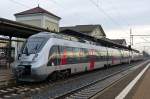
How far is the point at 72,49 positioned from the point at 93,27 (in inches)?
2766

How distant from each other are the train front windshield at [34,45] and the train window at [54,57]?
0.71m

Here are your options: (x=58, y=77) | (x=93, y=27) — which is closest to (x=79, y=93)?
→ (x=58, y=77)

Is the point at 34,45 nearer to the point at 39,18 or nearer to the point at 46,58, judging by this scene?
the point at 46,58

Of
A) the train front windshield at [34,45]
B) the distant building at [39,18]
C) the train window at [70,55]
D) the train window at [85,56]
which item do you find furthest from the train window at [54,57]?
the distant building at [39,18]

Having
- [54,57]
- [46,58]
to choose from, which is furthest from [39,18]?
[46,58]

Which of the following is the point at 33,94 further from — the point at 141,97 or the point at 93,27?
the point at 93,27

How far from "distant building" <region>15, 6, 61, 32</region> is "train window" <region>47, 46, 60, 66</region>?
37.9m

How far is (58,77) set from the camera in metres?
20.2

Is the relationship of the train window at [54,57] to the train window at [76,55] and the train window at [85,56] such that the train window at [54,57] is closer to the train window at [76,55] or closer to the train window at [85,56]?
the train window at [76,55]

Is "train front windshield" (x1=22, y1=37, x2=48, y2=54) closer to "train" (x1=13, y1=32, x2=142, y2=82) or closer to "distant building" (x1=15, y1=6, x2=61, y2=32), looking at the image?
"train" (x1=13, y1=32, x2=142, y2=82)

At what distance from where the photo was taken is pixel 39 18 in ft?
192

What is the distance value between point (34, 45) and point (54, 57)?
4.55ft

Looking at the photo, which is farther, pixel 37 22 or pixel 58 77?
pixel 37 22

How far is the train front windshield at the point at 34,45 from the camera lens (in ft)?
60.0
